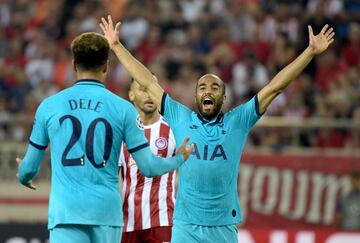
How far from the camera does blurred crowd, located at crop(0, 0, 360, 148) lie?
17.2 m

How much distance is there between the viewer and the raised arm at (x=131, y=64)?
8.61 meters

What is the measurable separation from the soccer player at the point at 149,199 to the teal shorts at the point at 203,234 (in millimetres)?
886

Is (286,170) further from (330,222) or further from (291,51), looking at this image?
(291,51)

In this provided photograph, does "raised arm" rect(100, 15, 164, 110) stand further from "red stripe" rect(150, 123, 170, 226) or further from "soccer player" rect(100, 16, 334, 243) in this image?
"red stripe" rect(150, 123, 170, 226)

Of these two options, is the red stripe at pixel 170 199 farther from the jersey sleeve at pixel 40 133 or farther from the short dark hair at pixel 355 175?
the short dark hair at pixel 355 175

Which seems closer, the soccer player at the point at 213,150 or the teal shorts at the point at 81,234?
the teal shorts at the point at 81,234

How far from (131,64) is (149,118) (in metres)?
1.20

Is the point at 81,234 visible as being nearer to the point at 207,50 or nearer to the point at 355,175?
the point at 355,175

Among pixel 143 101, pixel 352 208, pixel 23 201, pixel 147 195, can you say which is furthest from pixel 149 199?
pixel 23 201

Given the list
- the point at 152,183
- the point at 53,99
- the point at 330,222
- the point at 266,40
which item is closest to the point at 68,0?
the point at 266,40

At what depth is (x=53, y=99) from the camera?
7164mm

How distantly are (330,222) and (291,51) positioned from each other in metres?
3.21

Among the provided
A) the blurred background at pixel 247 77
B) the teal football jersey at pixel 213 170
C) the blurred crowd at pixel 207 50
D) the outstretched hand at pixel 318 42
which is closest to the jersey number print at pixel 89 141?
the teal football jersey at pixel 213 170

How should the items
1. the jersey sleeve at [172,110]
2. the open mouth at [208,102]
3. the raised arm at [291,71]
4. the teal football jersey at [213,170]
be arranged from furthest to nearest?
1. the jersey sleeve at [172,110]
2. the open mouth at [208,102]
3. the teal football jersey at [213,170]
4. the raised arm at [291,71]
